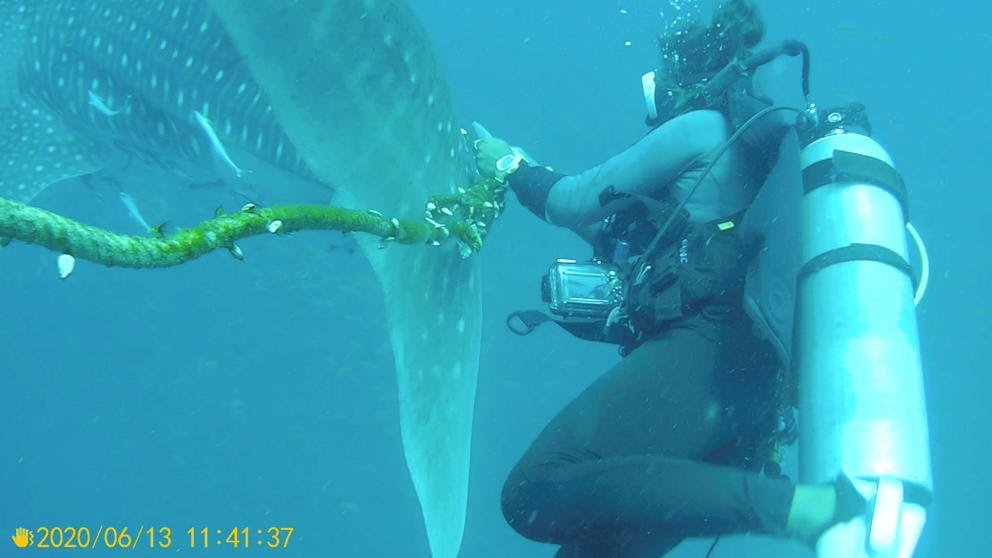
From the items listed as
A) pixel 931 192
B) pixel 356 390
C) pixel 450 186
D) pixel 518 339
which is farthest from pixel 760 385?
pixel 931 192

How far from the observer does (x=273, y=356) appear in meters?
14.7

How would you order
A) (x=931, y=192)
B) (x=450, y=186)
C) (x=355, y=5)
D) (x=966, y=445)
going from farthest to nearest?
(x=931, y=192) → (x=966, y=445) → (x=450, y=186) → (x=355, y=5)

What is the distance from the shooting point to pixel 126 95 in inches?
156

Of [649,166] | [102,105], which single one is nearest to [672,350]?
[649,166]

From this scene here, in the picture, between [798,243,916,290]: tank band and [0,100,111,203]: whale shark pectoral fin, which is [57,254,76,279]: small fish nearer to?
[798,243,916,290]: tank band

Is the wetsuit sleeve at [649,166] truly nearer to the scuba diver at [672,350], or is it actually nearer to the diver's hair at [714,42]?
the scuba diver at [672,350]

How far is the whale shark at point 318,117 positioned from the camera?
8.38ft

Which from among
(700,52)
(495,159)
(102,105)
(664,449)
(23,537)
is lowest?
(23,537)

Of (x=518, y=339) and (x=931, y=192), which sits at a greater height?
(x=931, y=192)

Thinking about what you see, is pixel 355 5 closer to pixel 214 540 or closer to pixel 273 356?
pixel 273 356

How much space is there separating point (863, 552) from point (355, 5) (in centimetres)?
289

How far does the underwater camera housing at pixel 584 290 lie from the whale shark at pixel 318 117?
0.51m

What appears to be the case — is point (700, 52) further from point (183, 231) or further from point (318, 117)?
point (183, 231)

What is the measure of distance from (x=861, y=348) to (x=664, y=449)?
101 cm
